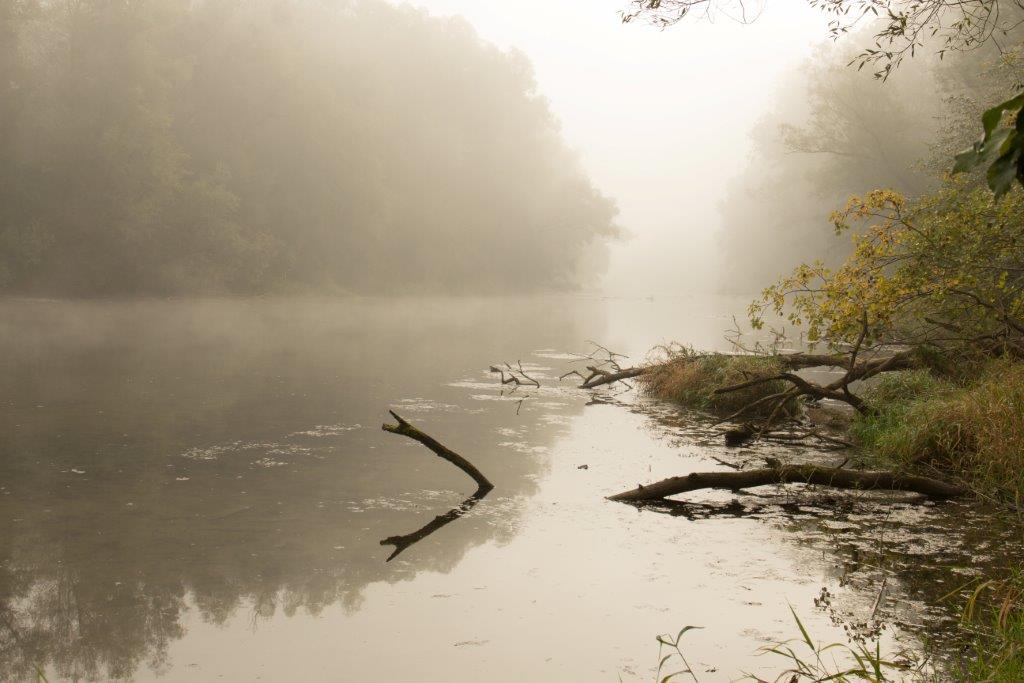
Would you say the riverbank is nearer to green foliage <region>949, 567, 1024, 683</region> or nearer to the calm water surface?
green foliage <region>949, 567, 1024, 683</region>

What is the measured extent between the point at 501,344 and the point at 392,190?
32.2m

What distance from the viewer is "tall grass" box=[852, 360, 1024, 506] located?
Answer: 9.49 metres

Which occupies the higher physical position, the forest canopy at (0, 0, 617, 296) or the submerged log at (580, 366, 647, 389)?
the forest canopy at (0, 0, 617, 296)

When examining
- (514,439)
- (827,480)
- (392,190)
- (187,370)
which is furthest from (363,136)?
(827,480)

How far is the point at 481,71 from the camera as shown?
2650 inches

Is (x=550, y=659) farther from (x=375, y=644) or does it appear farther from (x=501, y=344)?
(x=501, y=344)

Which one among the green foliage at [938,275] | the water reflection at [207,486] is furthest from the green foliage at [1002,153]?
the green foliage at [938,275]

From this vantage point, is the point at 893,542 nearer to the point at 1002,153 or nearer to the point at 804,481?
the point at 804,481

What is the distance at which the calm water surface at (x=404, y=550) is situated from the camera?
19.5 feet

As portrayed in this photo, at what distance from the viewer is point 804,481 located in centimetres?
950

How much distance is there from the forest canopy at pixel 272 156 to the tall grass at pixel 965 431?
34.3 meters

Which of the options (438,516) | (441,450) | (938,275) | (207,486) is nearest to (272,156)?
(207,486)

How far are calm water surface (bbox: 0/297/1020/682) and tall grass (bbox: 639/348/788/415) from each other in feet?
4.69

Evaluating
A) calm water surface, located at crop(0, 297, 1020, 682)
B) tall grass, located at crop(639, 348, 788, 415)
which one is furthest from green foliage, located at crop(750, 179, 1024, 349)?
tall grass, located at crop(639, 348, 788, 415)
